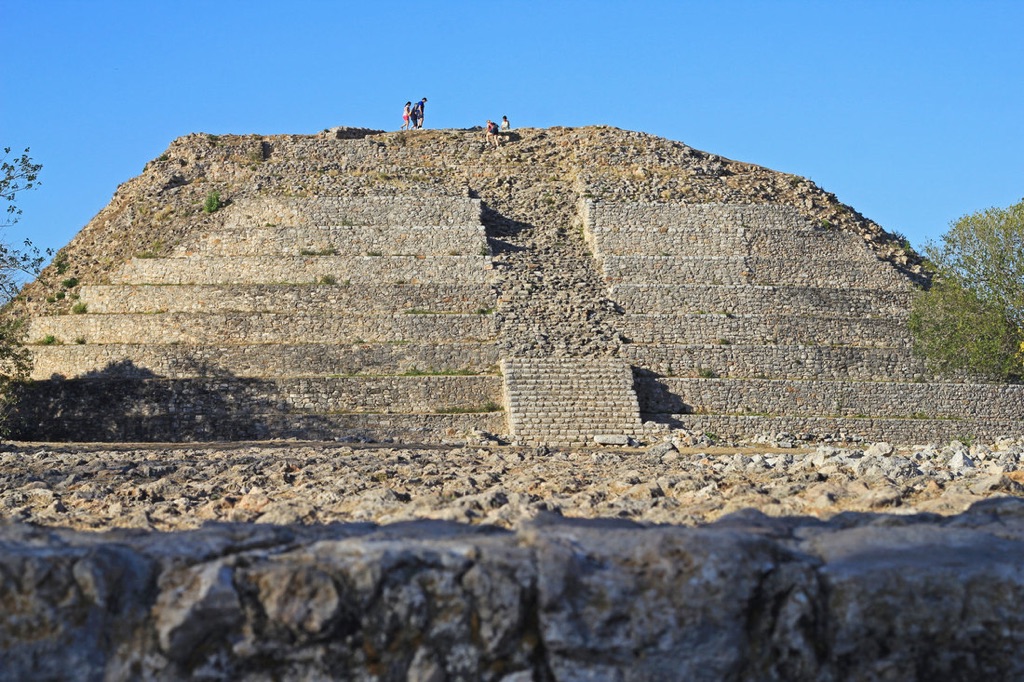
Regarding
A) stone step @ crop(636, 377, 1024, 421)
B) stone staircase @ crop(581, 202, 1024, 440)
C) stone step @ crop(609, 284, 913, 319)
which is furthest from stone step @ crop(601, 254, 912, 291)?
stone step @ crop(636, 377, 1024, 421)

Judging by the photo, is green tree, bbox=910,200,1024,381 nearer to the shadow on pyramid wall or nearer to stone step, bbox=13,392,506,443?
stone step, bbox=13,392,506,443

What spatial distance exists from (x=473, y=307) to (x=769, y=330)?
336 inches

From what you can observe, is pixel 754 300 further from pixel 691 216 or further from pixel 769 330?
pixel 691 216

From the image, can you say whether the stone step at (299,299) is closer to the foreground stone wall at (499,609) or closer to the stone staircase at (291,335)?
the stone staircase at (291,335)

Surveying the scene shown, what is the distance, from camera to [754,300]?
3491 cm

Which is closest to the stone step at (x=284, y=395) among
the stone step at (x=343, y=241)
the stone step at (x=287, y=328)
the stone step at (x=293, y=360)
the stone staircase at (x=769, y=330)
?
the stone step at (x=293, y=360)

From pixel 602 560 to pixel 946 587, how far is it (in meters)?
1.80

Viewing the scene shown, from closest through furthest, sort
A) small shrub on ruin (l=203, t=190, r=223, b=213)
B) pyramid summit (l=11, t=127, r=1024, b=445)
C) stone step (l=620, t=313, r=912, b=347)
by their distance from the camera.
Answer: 1. pyramid summit (l=11, t=127, r=1024, b=445)
2. stone step (l=620, t=313, r=912, b=347)
3. small shrub on ruin (l=203, t=190, r=223, b=213)

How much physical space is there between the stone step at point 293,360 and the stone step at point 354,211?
6.92 metres

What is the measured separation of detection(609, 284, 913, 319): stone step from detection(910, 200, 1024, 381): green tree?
148cm

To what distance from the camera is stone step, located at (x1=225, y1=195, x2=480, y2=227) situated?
124ft

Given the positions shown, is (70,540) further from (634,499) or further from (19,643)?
(634,499)

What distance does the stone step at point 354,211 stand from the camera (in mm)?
37875

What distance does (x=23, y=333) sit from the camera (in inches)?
1248
